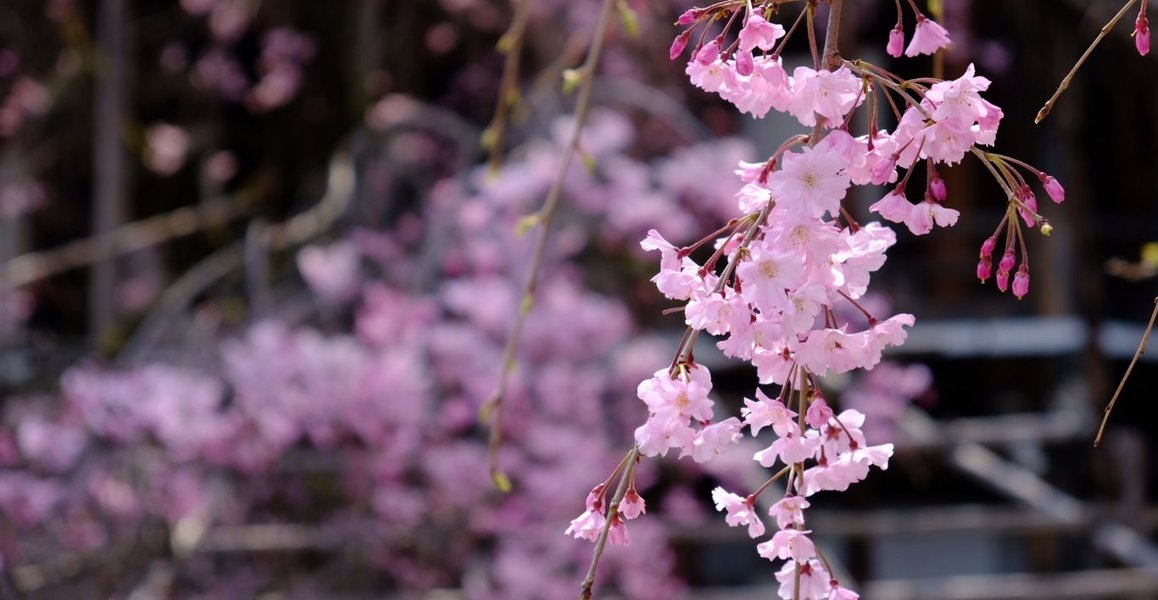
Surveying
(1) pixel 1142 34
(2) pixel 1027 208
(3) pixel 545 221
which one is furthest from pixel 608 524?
(3) pixel 545 221

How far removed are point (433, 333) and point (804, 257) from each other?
2.53 meters

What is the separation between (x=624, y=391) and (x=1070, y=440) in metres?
1.53

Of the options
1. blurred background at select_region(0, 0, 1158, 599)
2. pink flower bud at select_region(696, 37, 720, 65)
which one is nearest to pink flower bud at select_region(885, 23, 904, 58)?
pink flower bud at select_region(696, 37, 720, 65)

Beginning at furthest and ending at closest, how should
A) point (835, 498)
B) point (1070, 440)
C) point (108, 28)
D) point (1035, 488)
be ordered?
1. point (835, 498)
2. point (108, 28)
3. point (1070, 440)
4. point (1035, 488)

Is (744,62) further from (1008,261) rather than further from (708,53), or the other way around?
(1008,261)

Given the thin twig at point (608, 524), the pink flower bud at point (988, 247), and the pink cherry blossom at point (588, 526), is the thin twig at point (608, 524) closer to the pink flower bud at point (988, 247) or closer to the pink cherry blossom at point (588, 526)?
the pink cherry blossom at point (588, 526)

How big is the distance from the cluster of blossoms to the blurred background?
737 millimetres

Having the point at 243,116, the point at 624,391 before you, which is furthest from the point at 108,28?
the point at 624,391

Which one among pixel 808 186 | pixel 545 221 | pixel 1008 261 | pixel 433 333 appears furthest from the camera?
pixel 433 333

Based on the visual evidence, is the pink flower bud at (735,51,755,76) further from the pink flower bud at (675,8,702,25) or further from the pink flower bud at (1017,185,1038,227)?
the pink flower bud at (1017,185,1038,227)

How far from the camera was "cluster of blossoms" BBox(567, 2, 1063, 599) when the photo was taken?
0.63 meters

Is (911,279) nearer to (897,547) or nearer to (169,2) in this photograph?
(897,547)

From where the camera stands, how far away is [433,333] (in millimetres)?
3115

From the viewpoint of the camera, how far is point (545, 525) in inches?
123
